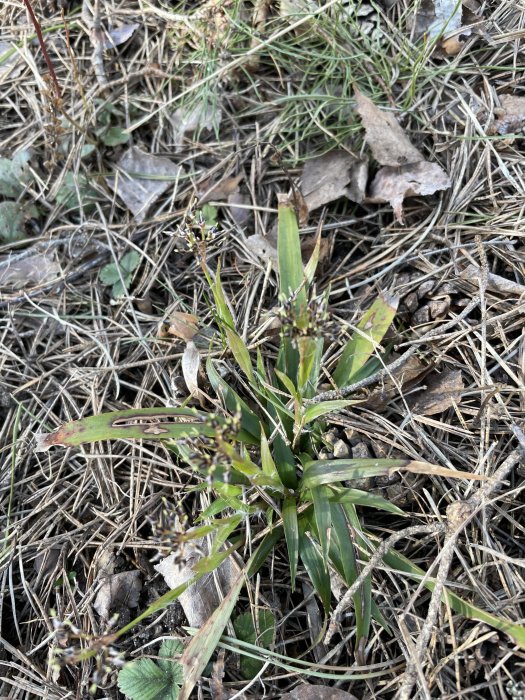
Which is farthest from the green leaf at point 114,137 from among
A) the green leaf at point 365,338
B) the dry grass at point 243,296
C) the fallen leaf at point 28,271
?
the green leaf at point 365,338

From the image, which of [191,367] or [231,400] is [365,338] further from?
[191,367]

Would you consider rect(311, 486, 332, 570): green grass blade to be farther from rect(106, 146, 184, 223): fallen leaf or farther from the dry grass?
rect(106, 146, 184, 223): fallen leaf

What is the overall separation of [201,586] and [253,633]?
216mm

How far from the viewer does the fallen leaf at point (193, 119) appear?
8.59 ft

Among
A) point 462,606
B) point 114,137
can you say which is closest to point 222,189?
point 114,137

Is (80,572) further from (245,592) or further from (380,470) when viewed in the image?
(380,470)

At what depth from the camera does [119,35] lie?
2.79 metres

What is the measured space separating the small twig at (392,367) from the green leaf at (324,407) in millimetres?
74

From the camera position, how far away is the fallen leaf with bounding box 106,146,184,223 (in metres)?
2.59

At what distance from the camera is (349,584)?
64.7 inches

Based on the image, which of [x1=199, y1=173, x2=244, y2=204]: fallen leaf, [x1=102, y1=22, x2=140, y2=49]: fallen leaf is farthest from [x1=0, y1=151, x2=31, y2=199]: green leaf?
[x1=199, y1=173, x2=244, y2=204]: fallen leaf

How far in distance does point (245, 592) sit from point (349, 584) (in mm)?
363

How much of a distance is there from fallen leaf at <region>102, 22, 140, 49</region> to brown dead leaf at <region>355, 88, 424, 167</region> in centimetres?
127

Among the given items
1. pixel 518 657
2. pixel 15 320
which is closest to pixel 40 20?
pixel 15 320
